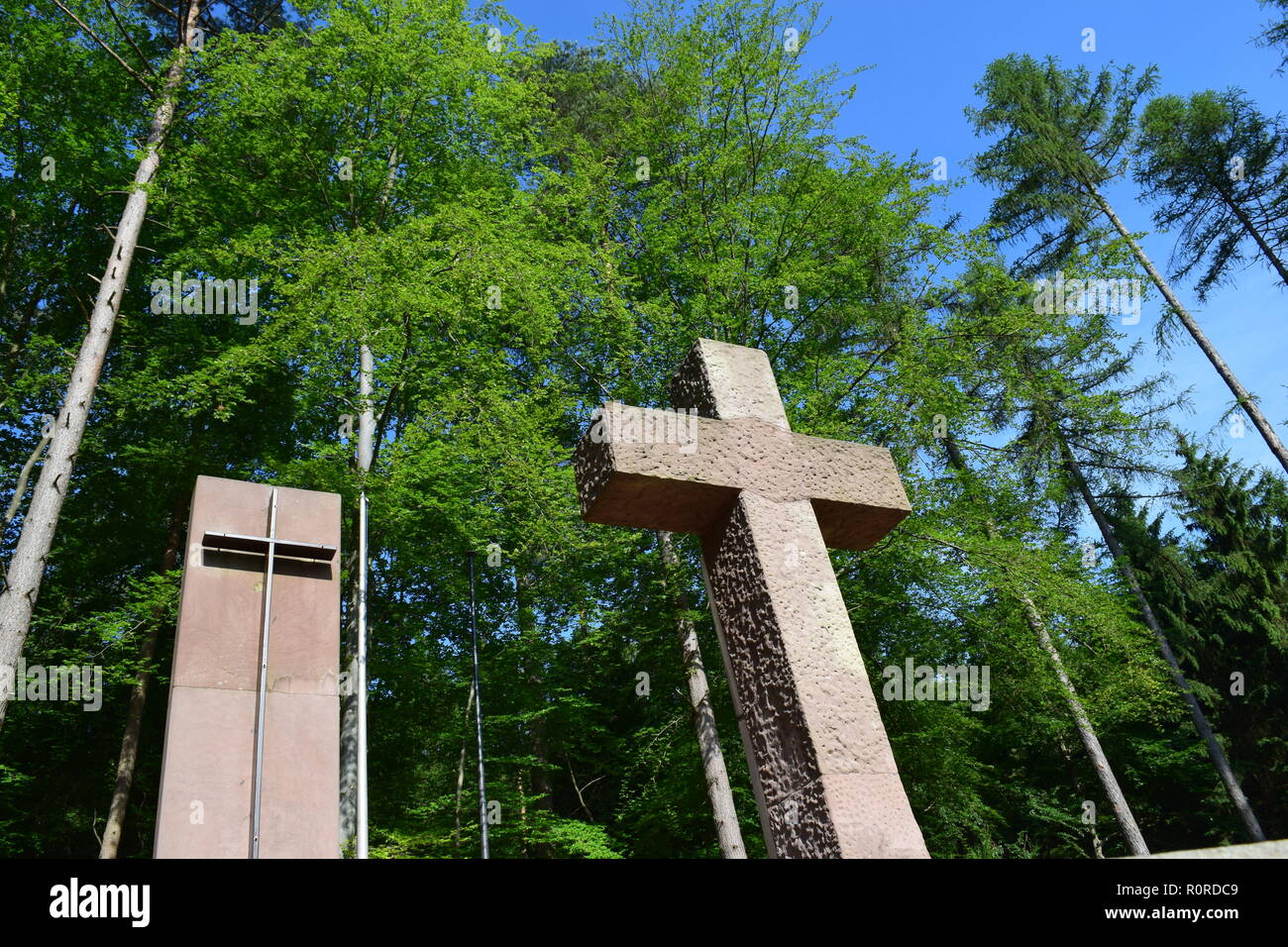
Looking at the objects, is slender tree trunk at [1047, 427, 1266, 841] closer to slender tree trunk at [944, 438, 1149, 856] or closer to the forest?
the forest

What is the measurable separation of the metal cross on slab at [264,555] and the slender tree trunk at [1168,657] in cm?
1263

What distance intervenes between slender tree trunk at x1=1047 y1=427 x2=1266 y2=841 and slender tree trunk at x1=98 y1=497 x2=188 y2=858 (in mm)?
15382

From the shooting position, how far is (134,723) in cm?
1348

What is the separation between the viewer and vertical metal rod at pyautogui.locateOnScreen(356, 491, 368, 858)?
30.2ft

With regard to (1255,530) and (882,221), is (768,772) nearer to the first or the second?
(882,221)

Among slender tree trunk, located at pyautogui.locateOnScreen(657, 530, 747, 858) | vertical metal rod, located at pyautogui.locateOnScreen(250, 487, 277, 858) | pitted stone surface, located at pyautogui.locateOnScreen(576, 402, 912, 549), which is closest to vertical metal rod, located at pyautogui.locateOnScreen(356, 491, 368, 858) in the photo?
vertical metal rod, located at pyautogui.locateOnScreen(250, 487, 277, 858)

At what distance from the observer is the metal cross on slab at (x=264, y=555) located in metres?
7.00

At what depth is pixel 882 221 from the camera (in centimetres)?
1295

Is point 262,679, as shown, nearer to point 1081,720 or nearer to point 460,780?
point 460,780

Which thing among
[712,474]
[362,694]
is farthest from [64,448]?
[712,474]

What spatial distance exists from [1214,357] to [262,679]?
1667cm

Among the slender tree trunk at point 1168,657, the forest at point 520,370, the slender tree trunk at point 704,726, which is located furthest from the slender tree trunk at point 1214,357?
the slender tree trunk at point 704,726

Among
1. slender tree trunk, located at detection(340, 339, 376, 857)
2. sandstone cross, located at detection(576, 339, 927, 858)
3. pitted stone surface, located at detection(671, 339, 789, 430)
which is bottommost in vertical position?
sandstone cross, located at detection(576, 339, 927, 858)
